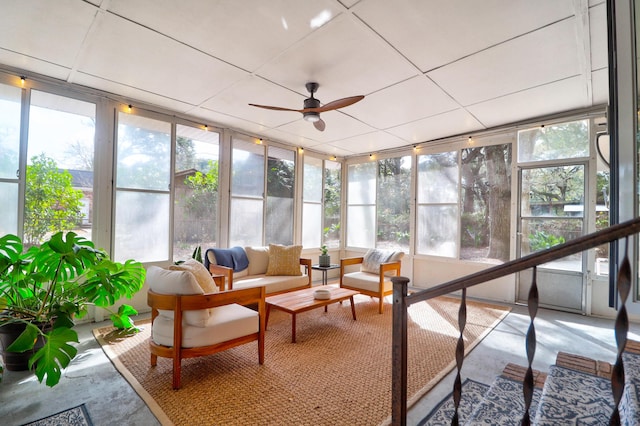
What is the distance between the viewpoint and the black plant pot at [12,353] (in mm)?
2414

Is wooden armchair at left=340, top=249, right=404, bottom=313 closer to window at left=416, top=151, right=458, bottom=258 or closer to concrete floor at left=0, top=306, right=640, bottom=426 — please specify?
window at left=416, top=151, right=458, bottom=258

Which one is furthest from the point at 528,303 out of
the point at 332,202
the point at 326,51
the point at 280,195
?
the point at 332,202

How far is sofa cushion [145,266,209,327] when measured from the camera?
7.39 feet

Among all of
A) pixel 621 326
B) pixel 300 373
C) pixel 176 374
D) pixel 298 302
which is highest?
pixel 621 326

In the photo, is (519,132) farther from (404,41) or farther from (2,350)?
(2,350)

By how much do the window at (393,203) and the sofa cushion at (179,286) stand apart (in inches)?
175

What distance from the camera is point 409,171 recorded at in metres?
5.89

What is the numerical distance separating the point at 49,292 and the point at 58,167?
1.64 m

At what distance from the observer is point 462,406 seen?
1999 mm

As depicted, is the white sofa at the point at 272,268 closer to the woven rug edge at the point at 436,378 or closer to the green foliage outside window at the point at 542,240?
the woven rug edge at the point at 436,378

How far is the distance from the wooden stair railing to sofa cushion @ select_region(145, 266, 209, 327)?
5.19 feet

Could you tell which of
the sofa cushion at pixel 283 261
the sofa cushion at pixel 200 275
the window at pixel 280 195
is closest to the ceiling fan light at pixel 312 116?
the sofa cushion at pixel 200 275

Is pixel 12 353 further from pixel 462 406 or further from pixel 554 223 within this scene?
pixel 554 223

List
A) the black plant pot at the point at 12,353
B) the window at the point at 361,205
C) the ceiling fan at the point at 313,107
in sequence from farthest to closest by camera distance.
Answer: the window at the point at 361,205
the ceiling fan at the point at 313,107
the black plant pot at the point at 12,353
